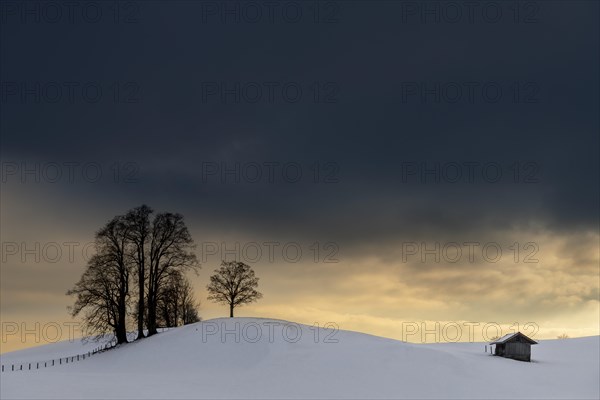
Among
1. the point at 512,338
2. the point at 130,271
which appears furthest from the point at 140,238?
the point at 512,338

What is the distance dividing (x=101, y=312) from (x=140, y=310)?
3.94m

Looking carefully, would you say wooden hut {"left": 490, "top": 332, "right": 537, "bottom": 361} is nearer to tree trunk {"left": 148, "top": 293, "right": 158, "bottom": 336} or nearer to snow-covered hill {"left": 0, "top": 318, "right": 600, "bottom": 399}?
snow-covered hill {"left": 0, "top": 318, "right": 600, "bottom": 399}

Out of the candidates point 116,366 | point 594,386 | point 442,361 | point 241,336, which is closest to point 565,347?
point 594,386

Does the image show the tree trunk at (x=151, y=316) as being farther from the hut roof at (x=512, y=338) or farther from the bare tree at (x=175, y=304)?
the hut roof at (x=512, y=338)

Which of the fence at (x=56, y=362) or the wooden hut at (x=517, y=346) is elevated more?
the wooden hut at (x=517, y=346)

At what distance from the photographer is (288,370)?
51312mm

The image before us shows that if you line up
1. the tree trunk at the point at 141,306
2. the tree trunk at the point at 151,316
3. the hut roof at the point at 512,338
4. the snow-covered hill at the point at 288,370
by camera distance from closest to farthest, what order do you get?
the snow-covered hill at the point at 288,370
the hut roof at the point at 512,338
the tree trunk at the point at 141,306
the tree trunk at the point at 151,316

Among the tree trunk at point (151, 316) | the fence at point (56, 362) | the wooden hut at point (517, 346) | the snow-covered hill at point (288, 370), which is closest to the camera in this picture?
the snow-covered hill at point (288, 370)

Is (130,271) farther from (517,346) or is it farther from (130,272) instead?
(517,346)

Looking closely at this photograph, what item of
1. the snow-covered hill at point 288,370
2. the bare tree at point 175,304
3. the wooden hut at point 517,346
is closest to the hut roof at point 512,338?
the wooden hut at point 517,346

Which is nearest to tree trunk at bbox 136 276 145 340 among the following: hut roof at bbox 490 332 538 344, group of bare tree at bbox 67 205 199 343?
group of bare tree at bbox 67 205 199 343

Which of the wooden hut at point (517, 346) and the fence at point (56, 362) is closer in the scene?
the wooden hut at point (517, 346)

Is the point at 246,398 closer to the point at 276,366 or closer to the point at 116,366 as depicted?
the point at 276,366

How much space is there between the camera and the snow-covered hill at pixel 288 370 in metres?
44.2
